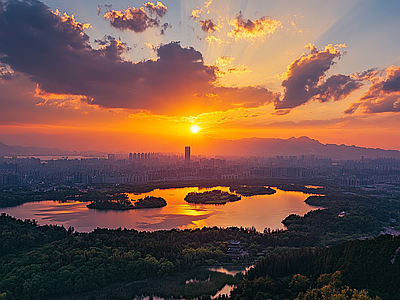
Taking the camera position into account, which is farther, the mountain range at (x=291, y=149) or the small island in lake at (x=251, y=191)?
the mountain range at (x=291, y=149)

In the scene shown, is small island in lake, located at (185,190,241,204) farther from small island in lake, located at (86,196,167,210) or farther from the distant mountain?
the distant mountain

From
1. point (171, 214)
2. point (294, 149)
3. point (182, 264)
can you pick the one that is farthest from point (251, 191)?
point (294, 149)

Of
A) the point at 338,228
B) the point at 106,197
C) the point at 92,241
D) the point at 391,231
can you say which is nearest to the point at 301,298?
the point at 92,241

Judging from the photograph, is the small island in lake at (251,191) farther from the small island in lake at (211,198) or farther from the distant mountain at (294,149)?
the distant mountain at (294,149)

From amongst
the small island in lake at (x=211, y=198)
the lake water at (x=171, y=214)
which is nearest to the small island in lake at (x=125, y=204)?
the lake water at (x=171, y=214)

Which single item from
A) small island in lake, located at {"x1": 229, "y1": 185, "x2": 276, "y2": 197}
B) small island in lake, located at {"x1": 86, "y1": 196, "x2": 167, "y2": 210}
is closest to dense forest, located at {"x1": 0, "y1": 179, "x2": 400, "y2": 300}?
small island in lake, located at {"x1": 86, "y1": 196, "x2": 167, "y2": 210}

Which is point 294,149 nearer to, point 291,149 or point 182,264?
point 291,149

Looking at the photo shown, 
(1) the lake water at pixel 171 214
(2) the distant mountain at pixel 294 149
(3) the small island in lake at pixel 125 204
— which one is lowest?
(1) the lake water at pixel 171 214
